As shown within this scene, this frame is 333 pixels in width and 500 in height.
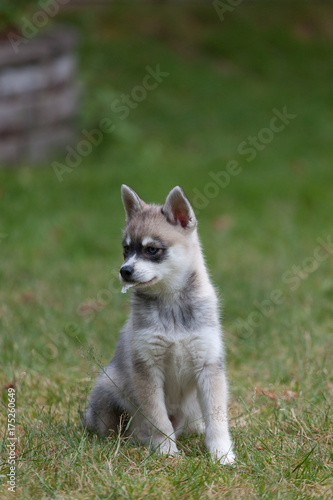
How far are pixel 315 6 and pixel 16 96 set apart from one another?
12944 millimetres

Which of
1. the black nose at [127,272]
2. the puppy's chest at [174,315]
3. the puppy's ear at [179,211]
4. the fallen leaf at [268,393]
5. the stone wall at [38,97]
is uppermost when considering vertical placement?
the puppy's ear at [179,211]

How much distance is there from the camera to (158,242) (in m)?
3.96

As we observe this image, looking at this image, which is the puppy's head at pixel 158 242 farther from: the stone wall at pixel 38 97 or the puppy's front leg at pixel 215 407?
the stone wall at pixel 38 97

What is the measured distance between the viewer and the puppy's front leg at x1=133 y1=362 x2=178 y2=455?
12.5 ft

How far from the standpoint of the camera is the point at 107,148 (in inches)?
469

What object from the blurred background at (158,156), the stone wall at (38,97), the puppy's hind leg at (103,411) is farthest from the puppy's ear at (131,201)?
the stone wall at (38,97)

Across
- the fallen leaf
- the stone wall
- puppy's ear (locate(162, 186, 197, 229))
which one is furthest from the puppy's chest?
the stone wall

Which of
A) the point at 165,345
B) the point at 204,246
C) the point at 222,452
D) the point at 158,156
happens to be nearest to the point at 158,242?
the point at 165,345

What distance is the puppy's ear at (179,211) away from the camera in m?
4.07

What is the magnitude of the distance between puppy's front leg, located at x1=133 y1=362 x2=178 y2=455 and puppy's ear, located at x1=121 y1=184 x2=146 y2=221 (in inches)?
35.3

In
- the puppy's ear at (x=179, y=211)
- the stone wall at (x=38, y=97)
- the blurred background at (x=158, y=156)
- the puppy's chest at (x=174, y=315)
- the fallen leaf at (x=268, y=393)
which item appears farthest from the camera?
the stone wall at (x=38, y=97)

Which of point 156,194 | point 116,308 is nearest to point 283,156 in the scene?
point 156,194

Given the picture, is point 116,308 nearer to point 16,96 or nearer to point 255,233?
point 255,233

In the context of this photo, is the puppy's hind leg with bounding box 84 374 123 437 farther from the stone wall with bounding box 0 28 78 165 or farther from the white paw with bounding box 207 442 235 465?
the stone wall with bounding box 0 28 78 165
